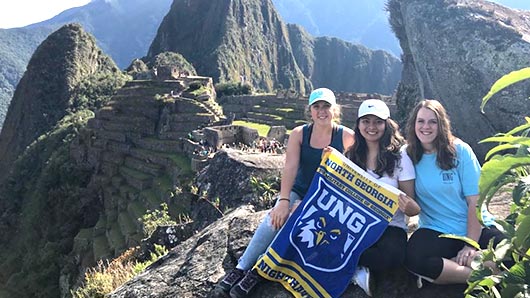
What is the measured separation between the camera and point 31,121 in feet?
215

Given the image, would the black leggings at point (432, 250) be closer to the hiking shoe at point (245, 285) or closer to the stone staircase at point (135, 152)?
the hiking shoe at point (245, 285)

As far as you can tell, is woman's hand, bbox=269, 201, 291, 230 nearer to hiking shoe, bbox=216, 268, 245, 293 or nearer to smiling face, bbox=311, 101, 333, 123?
hiking shoe, bbox=216, 268, 245, 293

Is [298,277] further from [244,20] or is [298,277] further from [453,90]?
[244,20]

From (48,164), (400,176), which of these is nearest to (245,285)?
(400,176)

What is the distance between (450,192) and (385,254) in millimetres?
566

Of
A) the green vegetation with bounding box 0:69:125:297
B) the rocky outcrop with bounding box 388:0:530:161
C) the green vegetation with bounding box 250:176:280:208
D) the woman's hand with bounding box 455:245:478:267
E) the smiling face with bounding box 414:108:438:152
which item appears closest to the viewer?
the woman's hand with bounding box 455:245:478:267

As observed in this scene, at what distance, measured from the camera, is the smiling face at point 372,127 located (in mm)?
3057

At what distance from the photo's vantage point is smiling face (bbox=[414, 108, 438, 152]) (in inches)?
116

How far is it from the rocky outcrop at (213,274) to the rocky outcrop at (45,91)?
6336 cm

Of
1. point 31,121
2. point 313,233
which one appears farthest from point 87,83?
point 313,233

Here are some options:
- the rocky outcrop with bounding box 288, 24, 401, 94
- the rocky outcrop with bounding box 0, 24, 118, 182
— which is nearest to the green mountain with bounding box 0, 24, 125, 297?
the rocky outcrop with bounding box 0, 24, 118, 182

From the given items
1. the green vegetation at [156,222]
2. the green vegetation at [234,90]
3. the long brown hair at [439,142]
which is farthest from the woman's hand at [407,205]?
the green vegetation at [234,90]

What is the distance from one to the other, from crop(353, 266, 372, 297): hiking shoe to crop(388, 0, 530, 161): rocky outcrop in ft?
22.7

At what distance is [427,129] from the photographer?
116 inches
